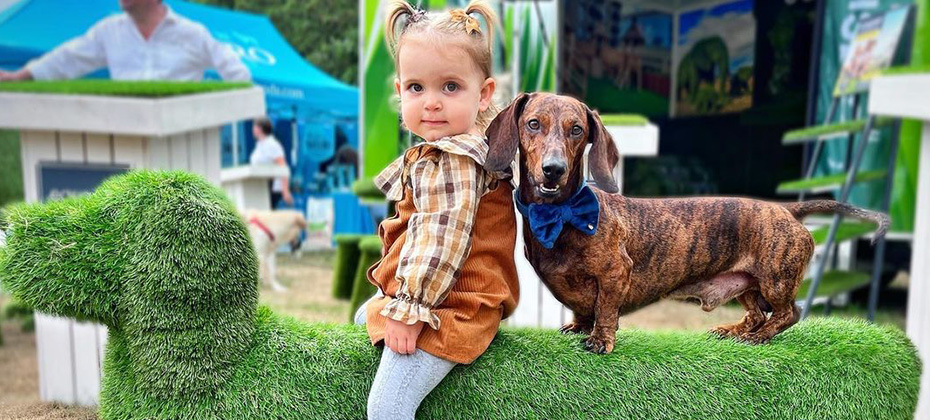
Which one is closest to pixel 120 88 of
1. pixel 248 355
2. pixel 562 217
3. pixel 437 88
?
pixel 248 355

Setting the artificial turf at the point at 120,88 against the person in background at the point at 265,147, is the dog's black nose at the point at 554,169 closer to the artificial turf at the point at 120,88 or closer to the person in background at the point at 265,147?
the artificial turf at the point at 120,88

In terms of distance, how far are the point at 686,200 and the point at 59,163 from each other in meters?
3.23

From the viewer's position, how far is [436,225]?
5.13ft

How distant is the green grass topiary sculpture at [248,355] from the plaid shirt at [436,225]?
239mm

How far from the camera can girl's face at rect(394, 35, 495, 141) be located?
1.63 meters

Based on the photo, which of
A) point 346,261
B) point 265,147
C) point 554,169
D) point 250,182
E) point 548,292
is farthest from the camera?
point 250,182

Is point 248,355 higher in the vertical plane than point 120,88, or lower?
lower

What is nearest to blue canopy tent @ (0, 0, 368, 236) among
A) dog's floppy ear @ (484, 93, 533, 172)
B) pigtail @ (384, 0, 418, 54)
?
pigtail @ (384, 0, 418, 54)

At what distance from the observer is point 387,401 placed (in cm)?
161

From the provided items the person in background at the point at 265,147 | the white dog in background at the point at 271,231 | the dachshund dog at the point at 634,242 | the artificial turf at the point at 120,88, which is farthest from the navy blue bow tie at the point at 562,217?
the person in background at the point at 265,147

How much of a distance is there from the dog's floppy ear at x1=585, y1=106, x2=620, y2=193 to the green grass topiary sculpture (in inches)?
17.1

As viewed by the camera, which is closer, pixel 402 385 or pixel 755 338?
pixel 402 385

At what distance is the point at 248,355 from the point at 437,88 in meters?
0.75

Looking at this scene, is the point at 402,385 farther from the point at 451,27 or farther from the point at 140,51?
the point at 140,51
